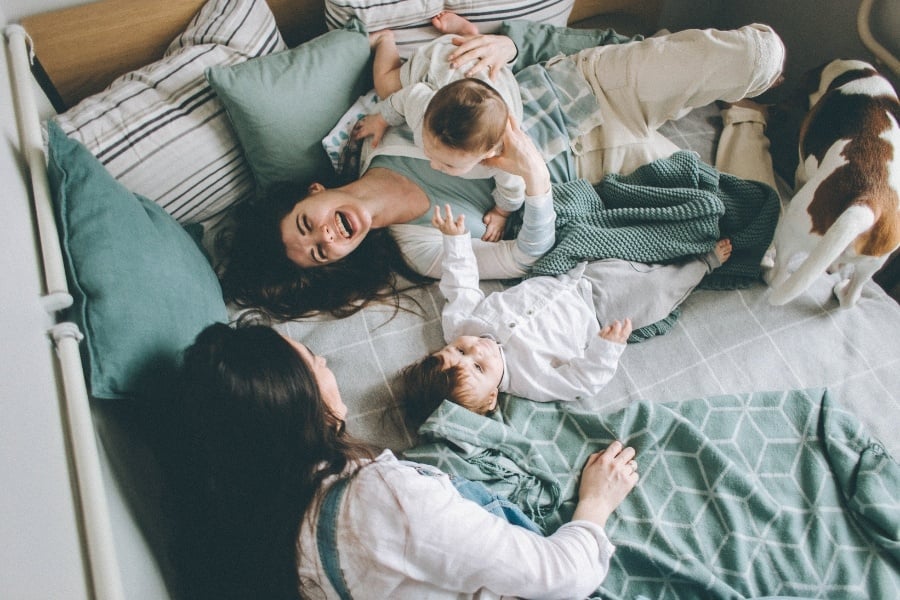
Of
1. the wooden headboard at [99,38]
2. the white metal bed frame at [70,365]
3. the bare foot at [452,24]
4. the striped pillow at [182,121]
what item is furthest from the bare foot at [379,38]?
the white metal bed frame at [70,365]

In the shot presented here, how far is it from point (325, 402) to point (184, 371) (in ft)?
0.71

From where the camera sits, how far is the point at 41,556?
0.57 m

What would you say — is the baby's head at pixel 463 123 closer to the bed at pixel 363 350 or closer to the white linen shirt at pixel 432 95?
the white linen shirt at pixel 432 95

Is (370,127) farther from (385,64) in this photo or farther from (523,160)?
(523,160)

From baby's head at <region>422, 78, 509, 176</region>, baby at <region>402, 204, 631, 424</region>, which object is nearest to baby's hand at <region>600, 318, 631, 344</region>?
baby at <region>402, 204, 631, 424</region>

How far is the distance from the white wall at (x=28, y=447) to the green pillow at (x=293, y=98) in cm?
56

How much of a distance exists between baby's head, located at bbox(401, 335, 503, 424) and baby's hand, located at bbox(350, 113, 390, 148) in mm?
627

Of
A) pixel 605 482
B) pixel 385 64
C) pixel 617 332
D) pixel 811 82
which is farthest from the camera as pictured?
pixel 811 82

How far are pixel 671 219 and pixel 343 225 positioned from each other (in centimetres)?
84

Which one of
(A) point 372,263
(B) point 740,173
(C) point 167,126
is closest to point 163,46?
(C) point 167,126

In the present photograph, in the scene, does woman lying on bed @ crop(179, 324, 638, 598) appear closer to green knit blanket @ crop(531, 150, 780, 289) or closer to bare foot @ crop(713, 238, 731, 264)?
green knit blanket @ crop(531, 150, 780, 289)

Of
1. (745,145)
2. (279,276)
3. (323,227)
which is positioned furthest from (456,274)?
(745,145)

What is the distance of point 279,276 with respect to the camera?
146cm

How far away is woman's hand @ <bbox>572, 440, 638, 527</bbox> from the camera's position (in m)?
1.09
